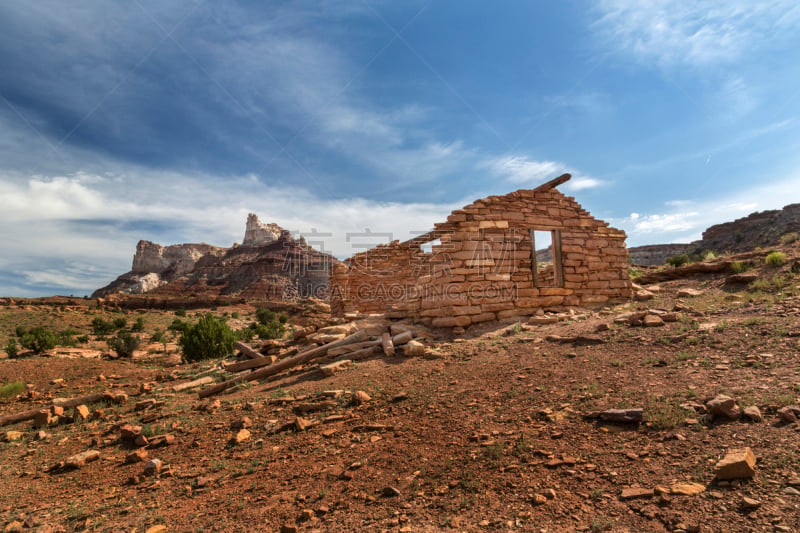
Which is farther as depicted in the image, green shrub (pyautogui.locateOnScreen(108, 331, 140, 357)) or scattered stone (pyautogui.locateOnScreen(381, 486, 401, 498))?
green shrub (pyautogui.locateOnScreen(108, 331, 140, 357))

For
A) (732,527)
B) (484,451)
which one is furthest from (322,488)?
(732,527)

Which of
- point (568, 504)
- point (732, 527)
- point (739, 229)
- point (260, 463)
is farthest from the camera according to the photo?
point (739, 229)

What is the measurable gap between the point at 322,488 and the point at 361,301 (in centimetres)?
1208

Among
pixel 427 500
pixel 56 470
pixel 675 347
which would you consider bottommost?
pixel 56 470

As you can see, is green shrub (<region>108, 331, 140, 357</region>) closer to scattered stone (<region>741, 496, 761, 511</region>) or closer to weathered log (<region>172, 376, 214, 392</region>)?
weathered log (<region>172, 376, 214, 392</region>)

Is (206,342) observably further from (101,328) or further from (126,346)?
(101,328)

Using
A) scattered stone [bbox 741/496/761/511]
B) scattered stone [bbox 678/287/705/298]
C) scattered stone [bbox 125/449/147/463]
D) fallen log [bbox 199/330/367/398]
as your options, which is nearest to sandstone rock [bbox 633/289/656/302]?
scattered stone [bbox 678/287/705/298]

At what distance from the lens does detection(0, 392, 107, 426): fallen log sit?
723 cm

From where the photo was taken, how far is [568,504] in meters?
2.92

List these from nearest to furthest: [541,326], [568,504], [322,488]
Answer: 1. [568,504]
2. [322,488]
3. [541,326]

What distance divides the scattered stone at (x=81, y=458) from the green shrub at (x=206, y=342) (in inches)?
319

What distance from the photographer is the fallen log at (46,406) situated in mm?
7230

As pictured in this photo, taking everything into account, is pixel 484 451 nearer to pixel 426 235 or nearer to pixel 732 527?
pixel 732 527

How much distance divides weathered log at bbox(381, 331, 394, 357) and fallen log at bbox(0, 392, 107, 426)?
230 inches
